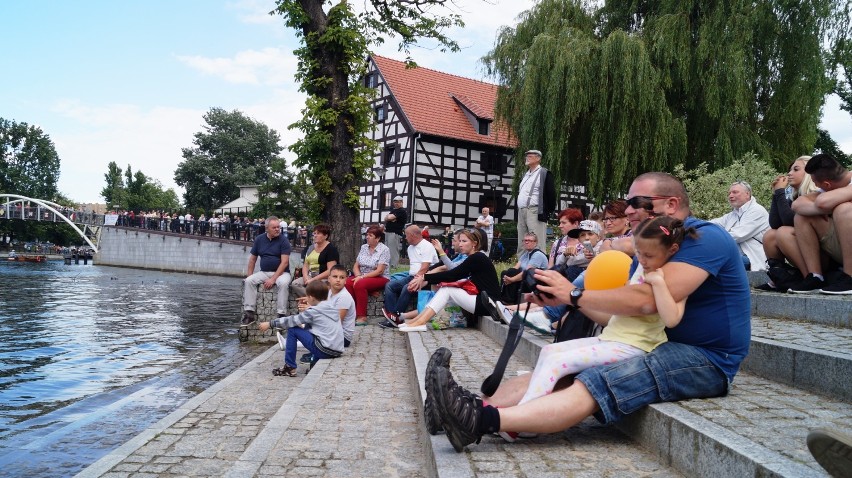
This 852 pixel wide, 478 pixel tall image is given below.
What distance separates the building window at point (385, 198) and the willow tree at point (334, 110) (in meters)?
20.0

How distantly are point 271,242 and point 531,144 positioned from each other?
11.2 m

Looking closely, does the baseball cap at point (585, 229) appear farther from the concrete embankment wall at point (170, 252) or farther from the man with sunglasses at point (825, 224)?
the concrete embankment wall at point (170, 252)

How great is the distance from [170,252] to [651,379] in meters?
50.0

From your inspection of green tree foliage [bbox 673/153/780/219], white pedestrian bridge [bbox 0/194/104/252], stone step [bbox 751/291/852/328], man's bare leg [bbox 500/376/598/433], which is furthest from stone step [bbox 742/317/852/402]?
white pedestrian bridge [bbox 0/194/104/252]

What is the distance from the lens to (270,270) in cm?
1160

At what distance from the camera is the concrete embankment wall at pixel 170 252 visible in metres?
43.2

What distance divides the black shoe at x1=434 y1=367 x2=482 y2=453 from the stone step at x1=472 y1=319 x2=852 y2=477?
0.83 m

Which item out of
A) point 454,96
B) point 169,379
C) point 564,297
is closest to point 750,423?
point 564,297

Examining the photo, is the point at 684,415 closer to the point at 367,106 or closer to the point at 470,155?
the point at 367,106

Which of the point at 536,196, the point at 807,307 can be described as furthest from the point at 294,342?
the point at 536,196

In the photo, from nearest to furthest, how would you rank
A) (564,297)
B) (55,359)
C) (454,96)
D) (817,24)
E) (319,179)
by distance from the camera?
(564,297) → (55,359) → (319,179) → (817,24) → (454,96)

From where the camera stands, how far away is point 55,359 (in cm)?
919

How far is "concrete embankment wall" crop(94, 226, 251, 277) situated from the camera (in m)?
43.2

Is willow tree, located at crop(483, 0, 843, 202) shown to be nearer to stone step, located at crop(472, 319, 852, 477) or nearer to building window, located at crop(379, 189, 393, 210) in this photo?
building window, located at crop(379, 189, 393, 210)
